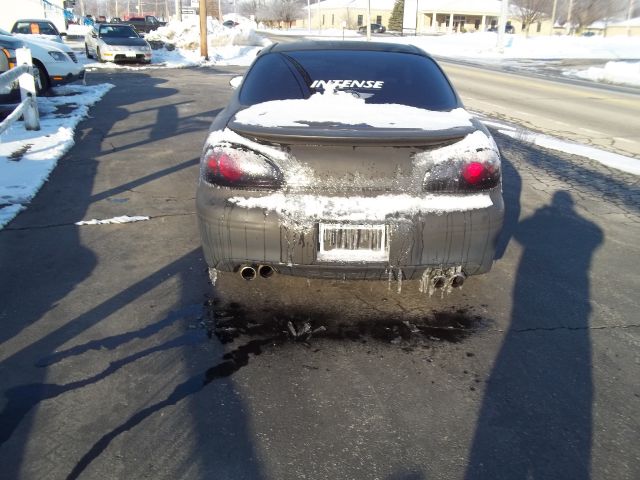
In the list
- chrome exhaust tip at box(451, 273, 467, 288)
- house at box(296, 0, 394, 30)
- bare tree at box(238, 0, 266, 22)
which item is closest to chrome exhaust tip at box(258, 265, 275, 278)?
chrome exhaust tip at box(451, 273, 467, 288)

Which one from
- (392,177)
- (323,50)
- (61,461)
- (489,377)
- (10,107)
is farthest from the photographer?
(10,107)

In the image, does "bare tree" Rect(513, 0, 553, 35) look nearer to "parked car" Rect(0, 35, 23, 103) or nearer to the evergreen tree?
the evergreen tree

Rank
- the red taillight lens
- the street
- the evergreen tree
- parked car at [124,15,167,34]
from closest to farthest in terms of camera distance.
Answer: the red taillight lens < the street < parked car at [124,15,167,34] < the evergreen tree

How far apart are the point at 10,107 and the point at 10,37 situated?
2.04m

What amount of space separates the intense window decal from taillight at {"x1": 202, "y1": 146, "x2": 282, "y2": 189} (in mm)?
1106

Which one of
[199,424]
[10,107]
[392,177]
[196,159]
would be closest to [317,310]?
[392,177]

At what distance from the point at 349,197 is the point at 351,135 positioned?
1.13 ft

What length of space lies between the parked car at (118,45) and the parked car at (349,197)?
20503mm

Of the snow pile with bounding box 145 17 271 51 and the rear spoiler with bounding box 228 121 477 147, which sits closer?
the rear spoiler with bounding box 228 121 477 147

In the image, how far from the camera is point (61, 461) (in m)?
2.28

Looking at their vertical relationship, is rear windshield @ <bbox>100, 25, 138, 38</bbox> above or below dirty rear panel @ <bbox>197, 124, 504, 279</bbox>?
above

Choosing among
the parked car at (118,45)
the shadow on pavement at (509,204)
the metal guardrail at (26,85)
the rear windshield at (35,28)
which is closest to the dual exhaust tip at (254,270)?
the shadow on pavement at (509,204)

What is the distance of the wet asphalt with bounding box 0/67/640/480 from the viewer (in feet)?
7.66

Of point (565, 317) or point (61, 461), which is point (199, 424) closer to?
point (61, 461)
